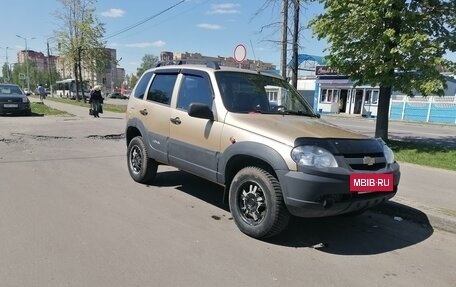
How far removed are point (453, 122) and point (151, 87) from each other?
92.3 feet

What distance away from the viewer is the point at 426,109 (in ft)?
102

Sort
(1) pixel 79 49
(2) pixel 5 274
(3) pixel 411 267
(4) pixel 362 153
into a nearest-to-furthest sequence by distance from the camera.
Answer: (2) pixel 5 274
(3) pixel 411 267
(4) pixel 362 153
(1) pixel 79 49

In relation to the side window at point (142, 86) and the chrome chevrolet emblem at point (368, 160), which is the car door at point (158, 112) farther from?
the chrome chevrolet emblem at point (368, 160)

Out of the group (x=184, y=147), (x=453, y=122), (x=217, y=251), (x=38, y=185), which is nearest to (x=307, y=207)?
(x=217, y=251)

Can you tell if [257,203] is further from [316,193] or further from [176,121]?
[176,121]

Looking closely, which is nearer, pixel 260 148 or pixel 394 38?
pixel 260 148

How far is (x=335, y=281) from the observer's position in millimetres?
3621

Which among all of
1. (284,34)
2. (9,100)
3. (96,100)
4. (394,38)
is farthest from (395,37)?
(9,100)

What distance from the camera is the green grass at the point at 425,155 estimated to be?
925 cm

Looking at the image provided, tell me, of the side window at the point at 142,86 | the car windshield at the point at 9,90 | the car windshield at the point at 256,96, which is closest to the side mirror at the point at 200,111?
the car windshield at the point at 256,96

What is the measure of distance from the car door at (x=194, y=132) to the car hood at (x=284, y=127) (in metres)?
0.35

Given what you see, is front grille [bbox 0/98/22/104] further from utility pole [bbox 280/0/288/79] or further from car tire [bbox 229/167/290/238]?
car tire [bbox 229/167/290/238]

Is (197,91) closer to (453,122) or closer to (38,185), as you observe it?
(38,185)

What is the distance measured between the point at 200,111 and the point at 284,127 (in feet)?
3.48
